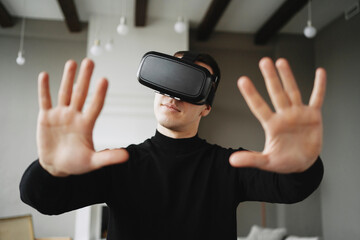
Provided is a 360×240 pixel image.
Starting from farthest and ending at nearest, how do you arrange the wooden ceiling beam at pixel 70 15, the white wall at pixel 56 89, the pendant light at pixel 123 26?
the white wall at pixel 56 89 → the wooden ceiling beam at pixel 70 15 → the pendant light at pixel 123 26

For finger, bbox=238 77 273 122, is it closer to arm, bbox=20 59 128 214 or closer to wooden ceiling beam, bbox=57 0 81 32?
arm, bbox=20 59 128 214

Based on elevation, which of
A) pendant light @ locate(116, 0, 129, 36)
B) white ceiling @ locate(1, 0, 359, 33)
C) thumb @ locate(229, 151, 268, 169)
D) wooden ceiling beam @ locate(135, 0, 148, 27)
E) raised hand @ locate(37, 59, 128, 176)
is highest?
white ceiling @ locate(1, 0, 359, 33)

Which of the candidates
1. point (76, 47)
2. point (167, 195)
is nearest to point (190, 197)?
point (167, 195)

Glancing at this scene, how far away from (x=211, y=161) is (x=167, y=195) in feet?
0.59

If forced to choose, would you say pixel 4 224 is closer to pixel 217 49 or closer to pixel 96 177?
pixel 96 177

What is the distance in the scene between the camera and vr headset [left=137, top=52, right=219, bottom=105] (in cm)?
77

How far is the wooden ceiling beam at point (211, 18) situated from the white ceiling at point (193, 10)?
0.12 m

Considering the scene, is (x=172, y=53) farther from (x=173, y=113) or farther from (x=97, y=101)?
(x=97, y=101)

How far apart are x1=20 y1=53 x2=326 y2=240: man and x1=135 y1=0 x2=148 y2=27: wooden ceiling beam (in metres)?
Answer: 2.48

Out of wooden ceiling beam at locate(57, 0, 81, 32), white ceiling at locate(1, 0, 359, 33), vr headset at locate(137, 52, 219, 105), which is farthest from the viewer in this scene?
white ceiling at locate(1, 0, 359, 33)

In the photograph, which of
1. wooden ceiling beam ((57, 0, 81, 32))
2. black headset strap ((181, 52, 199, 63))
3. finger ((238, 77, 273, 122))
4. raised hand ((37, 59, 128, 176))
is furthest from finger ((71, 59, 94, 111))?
wooden ceiling beam ((57, 0, 81, 32))

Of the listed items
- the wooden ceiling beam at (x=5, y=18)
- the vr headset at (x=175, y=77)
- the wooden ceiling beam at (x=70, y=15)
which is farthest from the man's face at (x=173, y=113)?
the wooden ceiling beam at (x=5, y=18)

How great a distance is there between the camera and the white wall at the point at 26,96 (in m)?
3.63

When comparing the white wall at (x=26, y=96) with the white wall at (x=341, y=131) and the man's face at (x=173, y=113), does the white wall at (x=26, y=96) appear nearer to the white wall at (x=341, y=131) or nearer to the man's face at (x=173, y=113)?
the white wall at (x=341, y=131)
